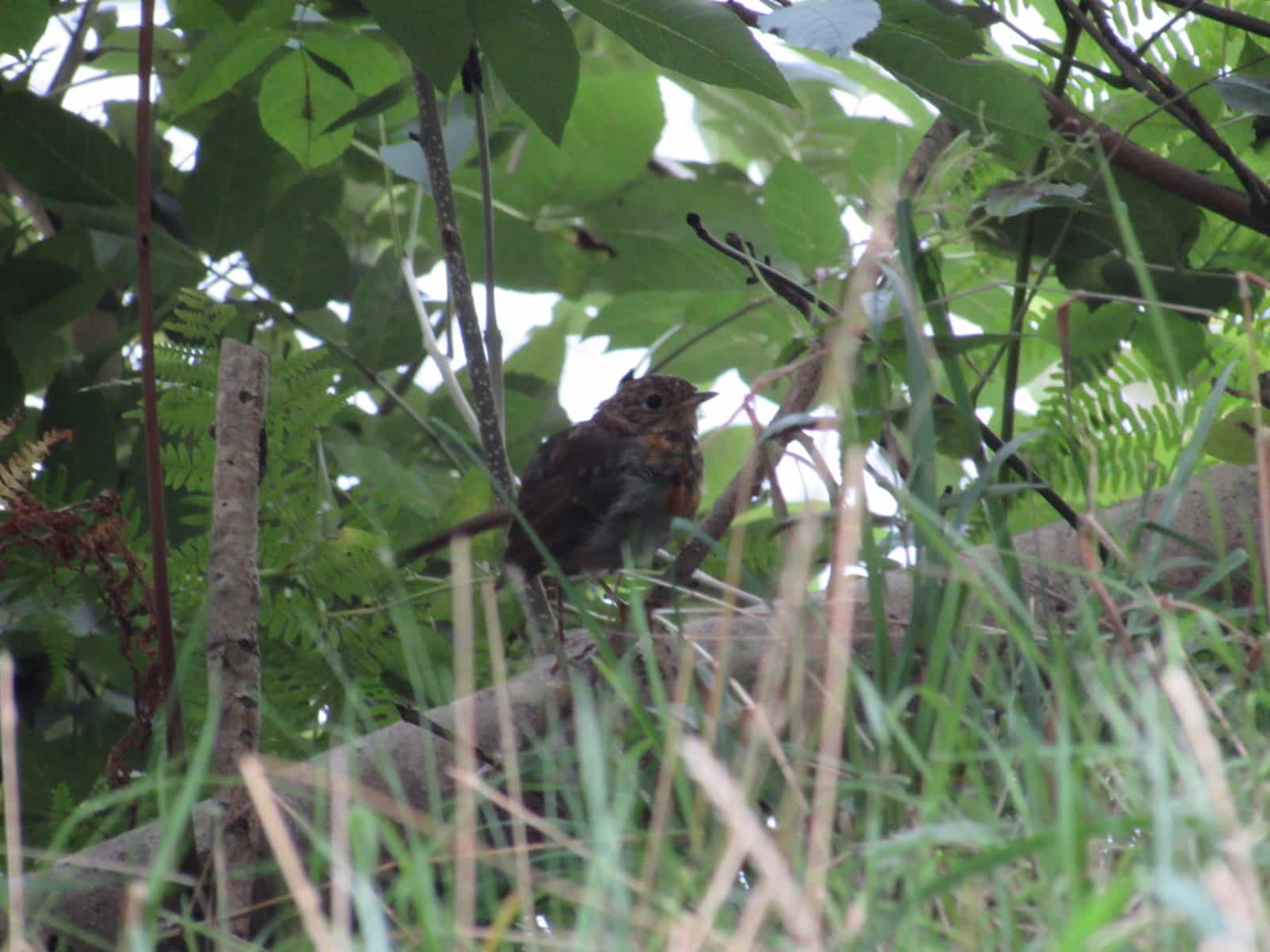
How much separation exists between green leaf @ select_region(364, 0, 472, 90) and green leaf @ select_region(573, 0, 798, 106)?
159 mm

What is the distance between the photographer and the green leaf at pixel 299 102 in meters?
2.42

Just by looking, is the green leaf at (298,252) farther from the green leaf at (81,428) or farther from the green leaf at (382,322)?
the green leaf at (81,428)

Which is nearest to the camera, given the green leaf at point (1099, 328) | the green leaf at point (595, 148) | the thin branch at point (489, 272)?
the thin branch at point (489, 272)

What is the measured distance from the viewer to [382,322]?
315cm

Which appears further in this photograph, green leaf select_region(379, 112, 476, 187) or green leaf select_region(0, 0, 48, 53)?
green leaf select_region(379, 112, 476, 187)

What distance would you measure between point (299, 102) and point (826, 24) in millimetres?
1111

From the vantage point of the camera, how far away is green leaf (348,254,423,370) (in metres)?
3.15

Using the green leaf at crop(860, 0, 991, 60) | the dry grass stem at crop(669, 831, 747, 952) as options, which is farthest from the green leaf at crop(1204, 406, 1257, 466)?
the dry grass stem at crop(669, 831, 747, 952)

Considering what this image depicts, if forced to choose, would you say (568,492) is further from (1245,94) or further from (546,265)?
(1245,94)

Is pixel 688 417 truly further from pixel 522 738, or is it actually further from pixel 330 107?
pixel 522 738

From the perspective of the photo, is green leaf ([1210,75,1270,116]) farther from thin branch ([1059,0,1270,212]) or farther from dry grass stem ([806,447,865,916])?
dry grass stem ([806,447,865,916])

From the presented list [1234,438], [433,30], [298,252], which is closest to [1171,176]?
[1234,438]

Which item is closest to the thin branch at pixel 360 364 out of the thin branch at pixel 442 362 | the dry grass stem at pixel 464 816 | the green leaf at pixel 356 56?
the thin branch at pixel 442 362

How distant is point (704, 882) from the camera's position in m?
1.17
